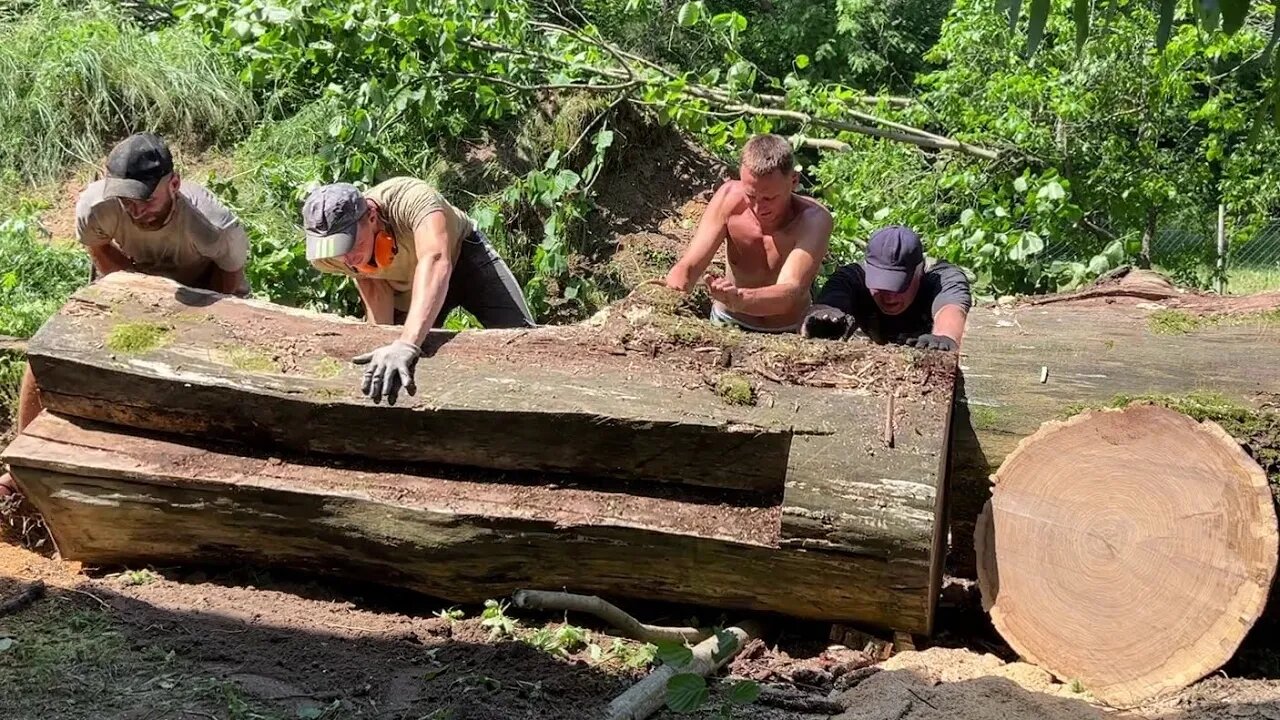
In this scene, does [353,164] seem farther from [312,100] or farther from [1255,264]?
[1255,264]

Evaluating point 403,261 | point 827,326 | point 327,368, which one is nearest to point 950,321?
point 827,326

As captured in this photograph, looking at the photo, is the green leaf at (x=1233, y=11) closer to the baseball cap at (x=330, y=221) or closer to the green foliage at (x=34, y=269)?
the baseball cap at (x=330, y=221)

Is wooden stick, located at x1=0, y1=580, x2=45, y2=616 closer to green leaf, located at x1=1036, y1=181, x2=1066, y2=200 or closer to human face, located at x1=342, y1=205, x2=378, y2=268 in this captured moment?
human face, located at x1=342, y1=205, x2=378, y2=268

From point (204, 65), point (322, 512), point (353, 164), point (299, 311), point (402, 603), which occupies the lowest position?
point (402, 603)

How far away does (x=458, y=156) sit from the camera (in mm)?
8195

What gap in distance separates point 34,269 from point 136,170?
2924 mm

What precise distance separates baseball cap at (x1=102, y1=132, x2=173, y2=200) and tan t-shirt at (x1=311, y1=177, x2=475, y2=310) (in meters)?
0.71

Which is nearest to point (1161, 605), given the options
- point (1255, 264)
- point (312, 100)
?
point (312, 100)

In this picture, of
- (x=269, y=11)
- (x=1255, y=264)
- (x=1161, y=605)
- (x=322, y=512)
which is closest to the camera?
(x=1161, y=605)

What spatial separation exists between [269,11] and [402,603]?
12.7 feet

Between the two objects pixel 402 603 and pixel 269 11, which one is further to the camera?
pixel 269 11

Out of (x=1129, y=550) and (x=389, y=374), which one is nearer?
(x=1129, y=550)

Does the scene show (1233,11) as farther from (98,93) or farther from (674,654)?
(98,93)

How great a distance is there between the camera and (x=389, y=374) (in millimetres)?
3850
